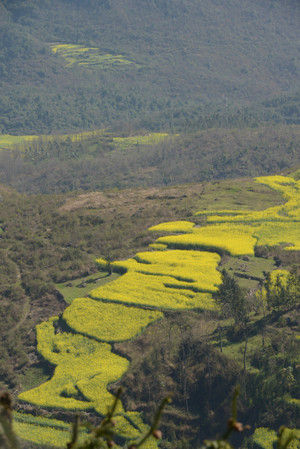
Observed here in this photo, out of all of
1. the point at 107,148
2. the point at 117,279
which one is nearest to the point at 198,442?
the point at 117,279

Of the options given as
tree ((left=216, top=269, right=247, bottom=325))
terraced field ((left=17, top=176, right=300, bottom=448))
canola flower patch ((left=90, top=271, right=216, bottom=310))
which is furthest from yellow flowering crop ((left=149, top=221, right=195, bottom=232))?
tree ((left=216, top=269, right=247, bottom=325))

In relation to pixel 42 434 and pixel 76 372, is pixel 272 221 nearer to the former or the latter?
pixel 76 372

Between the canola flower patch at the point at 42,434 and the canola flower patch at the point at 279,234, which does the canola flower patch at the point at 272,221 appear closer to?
the canola flower patch at the point at 279,234

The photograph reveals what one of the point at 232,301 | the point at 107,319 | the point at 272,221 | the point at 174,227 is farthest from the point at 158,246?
the point at 232,301

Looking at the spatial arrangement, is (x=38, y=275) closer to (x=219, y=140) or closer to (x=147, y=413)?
(x=147, y=413)

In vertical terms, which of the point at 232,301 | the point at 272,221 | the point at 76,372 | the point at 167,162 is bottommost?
the point at 167,162

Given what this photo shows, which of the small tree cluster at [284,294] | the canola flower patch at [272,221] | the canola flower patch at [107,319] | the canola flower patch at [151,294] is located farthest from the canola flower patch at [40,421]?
the canola flower patch at [272,221]
